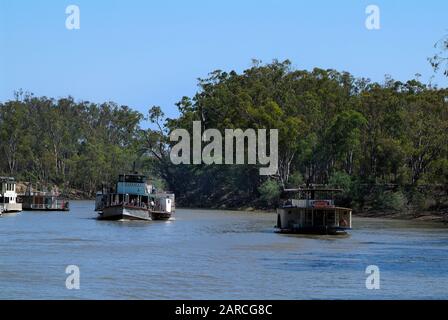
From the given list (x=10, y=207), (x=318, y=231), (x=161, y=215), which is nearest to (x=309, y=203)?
(x=318, y=231)

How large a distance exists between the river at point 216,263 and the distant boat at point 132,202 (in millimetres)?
11395

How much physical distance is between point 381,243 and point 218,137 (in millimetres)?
93443

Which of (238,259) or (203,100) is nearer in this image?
(238,259)

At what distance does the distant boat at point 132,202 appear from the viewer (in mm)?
94500

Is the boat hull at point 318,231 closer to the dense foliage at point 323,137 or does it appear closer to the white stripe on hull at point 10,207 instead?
the dense foliage at point 323,137

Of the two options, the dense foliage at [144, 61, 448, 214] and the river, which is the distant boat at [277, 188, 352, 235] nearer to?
the river

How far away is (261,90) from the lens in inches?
6250

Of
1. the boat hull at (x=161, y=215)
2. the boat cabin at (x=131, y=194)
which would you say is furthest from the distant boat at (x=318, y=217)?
the boat hull at (x=161, y=215)

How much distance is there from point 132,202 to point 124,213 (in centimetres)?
270

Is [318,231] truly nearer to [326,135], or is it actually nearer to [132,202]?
[132,202]

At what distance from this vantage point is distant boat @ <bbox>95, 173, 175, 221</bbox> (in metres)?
94.5

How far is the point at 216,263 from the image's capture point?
52.2m
